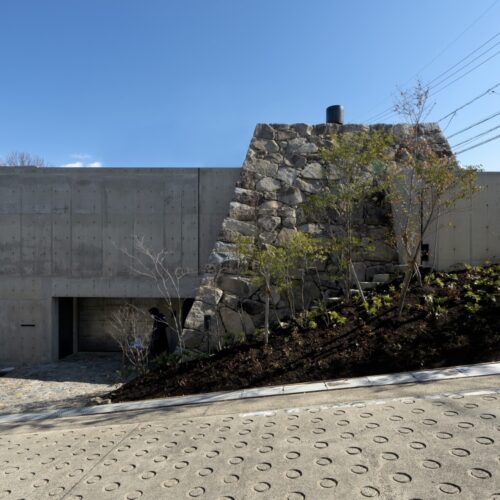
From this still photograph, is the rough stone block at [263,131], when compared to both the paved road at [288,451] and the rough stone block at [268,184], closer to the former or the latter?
the rough stone block at [268,184]

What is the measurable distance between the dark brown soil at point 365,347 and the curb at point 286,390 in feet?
0.76

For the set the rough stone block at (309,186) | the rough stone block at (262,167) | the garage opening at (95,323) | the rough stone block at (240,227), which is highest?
the rough stone block at (262,167)

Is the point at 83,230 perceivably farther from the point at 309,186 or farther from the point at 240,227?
the point at 309,186

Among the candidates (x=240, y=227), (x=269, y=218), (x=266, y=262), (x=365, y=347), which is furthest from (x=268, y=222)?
(x=365, y=347)

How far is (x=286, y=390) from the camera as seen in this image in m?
4.59

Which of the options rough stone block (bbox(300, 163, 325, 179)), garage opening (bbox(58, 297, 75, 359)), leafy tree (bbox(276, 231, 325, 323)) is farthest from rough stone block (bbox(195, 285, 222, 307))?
garage opening (bbox(58, 297, 75, 359))

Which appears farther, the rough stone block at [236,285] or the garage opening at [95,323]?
the garage opening at [95,323]

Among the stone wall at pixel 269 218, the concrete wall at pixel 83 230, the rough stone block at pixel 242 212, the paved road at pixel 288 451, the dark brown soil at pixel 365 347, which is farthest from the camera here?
the concrete wall at pixel 83 230

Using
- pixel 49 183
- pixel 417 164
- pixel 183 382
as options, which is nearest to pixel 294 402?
pixel 183 382

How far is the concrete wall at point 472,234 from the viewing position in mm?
7289

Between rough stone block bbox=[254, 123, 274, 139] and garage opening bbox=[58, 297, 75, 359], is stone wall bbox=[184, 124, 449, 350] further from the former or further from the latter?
garage opening bbox=[58, 297, 75, 359]

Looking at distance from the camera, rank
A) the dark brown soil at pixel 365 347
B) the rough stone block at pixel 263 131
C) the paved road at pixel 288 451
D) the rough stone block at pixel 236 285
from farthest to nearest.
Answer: the rough stone block at pixel 263 131 < the rough stone block at pixel 236 285 < the dark brown soil at pixel 365 347 < the paved road at pixel 288 451

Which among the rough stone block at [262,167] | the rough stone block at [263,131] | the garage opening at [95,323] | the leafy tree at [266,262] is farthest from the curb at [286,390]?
the rough stone block at [263,131]

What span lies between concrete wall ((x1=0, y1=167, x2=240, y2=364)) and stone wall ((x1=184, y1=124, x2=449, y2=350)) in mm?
1206
